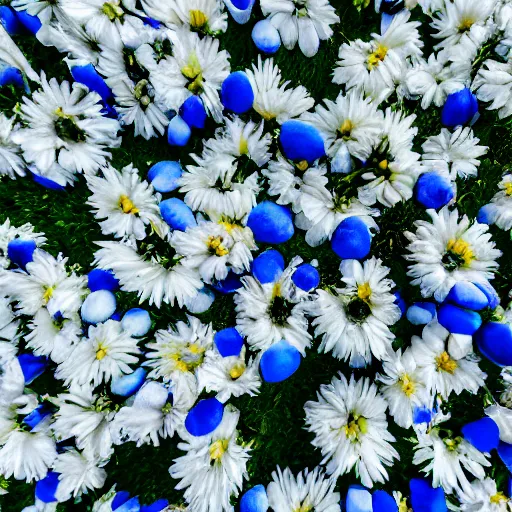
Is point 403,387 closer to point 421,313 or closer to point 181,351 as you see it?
point 421,313

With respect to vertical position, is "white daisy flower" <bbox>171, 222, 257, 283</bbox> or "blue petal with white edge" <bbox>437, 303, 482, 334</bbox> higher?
"white daisy flower" <bbox>171, 222, 257, 283</bbox>

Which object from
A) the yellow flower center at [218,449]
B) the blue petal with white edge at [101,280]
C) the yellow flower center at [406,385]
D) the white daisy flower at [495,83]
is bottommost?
the yellow flower center at [218,449]

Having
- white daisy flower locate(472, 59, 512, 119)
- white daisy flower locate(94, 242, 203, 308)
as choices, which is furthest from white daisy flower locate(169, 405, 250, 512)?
white daisy flower locate(472, 59, 512, 119)

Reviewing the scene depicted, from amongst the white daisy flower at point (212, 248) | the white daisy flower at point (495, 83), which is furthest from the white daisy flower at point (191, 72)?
the white daisy flower at point (495, 83)

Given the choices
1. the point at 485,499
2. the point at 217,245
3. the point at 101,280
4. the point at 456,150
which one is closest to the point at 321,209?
the point at 217,245

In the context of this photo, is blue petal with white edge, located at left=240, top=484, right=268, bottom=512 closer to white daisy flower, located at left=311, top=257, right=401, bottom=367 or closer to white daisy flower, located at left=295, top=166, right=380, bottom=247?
white daisy flower, located at left=311, top=257, right=401, bottom=367

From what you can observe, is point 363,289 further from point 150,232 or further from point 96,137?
point 96,137

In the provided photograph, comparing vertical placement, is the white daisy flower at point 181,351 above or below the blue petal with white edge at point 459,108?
below

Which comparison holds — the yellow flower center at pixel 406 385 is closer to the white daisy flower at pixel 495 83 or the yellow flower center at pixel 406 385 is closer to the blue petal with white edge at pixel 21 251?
the white daisy flower at pixel 495 83

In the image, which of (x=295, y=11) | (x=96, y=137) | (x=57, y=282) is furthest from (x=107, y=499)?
(x=295, y=11)
